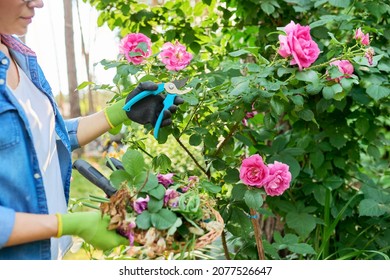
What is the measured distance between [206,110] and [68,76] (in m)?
2.12

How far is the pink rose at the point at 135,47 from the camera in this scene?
173 cm

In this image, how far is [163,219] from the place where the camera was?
3.83 feet

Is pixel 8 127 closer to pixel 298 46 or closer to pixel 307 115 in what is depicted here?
pixel 298 46

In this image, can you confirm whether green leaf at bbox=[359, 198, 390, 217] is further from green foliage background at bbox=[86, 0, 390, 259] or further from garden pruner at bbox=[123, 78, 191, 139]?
garden pruner at bbox=[123, 78, 191, 139]

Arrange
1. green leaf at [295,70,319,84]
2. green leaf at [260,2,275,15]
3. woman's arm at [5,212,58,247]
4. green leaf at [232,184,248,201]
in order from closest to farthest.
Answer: woman's arm at [5,212,58,247], green leaf at [295,70,319,84], green leaf at [232,184,248,201], green leaf at [260,2,275,15]

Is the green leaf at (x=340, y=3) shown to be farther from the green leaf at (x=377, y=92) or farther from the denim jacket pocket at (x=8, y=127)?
the denim jacket pocket at (x=8, y=127)

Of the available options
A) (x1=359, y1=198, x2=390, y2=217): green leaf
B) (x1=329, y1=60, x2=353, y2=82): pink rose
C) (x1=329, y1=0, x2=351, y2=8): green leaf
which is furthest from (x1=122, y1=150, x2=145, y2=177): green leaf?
(x1=359, y1=198, x2=390, y2=217): green leaf

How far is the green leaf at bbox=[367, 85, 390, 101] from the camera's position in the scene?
1.75 metres

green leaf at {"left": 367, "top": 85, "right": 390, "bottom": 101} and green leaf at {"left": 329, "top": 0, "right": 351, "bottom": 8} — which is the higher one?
green leaf at {"left": 329, "top": 0, "right": 351, "bottom": 8}

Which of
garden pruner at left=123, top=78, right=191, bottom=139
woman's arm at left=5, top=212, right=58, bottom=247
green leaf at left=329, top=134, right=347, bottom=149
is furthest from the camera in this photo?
green leaf at left=329, top=134, right=347, bottom=149

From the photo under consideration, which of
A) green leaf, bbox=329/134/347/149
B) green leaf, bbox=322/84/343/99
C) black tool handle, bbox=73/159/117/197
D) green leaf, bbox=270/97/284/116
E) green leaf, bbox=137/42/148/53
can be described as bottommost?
green leaf, bbox=329/134/347/149

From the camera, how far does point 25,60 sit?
4.35 feet

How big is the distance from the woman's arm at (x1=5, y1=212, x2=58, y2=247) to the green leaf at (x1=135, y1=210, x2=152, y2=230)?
0.16 m

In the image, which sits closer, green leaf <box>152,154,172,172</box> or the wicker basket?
the wicker basket
